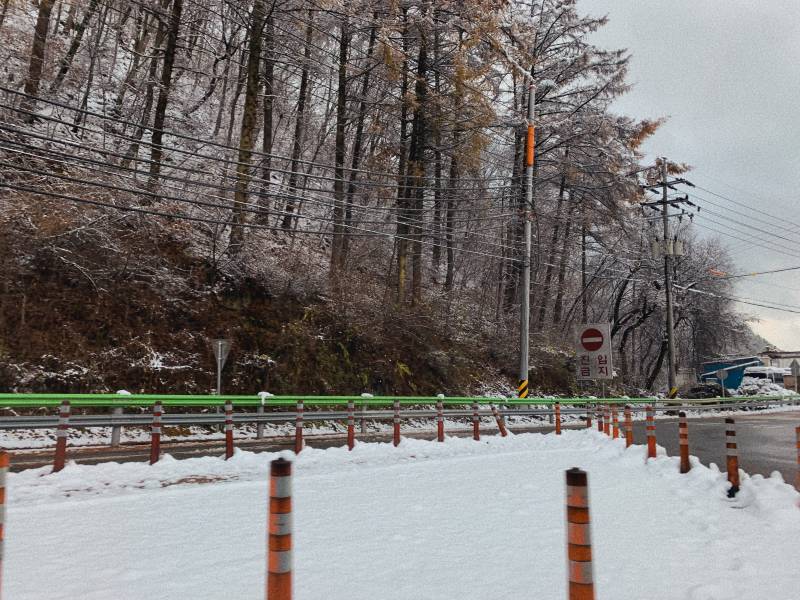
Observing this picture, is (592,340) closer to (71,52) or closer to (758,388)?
(71,52)

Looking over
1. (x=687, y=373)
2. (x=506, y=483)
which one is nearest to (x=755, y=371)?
(x=687, y=373)

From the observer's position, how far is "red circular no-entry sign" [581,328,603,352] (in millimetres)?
18734

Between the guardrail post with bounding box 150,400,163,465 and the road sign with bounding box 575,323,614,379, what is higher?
the road sign with bounding box 575,323,614,379

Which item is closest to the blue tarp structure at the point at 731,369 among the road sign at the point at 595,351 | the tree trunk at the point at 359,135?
the road sign at the point at 595,351

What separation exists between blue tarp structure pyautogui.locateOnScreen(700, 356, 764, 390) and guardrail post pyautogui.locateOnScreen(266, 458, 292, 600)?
132ft

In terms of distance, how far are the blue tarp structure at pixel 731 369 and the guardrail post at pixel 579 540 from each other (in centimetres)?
3964

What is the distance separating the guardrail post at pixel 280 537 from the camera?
2.96 metres

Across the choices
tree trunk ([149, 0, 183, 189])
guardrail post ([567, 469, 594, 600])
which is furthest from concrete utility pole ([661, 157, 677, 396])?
guardrail post ([567, 469, 594, 600])

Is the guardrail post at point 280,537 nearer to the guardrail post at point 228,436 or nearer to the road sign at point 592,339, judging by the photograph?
the guardrail post at point 228,436

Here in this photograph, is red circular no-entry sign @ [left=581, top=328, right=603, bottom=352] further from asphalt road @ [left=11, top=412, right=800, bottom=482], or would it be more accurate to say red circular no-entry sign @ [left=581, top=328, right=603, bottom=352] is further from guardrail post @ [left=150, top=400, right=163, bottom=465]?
guardrail post @ [left=150, top=400, right=163, bottom=465]

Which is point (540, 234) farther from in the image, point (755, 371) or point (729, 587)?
point (729, 587)

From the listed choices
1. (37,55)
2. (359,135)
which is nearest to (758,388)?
(359,135)

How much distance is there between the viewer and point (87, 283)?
16.6 metres

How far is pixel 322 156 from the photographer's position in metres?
30.8
